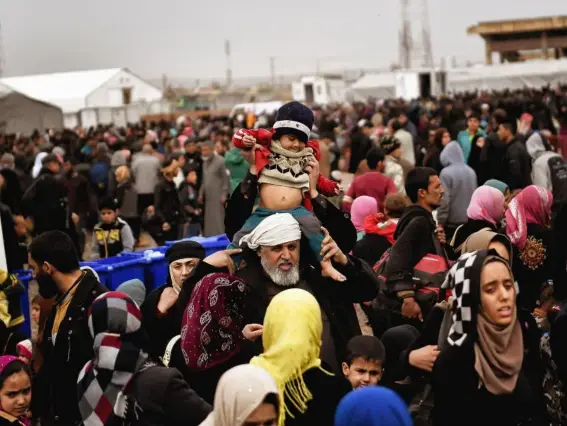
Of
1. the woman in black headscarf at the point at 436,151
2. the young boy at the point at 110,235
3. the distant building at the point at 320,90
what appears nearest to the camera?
the young boy at the point at 110,235

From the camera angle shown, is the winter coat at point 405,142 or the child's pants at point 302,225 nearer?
the child's pants at point 302,225

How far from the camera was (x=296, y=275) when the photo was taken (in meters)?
5.87

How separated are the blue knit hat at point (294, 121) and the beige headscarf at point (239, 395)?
2248mm

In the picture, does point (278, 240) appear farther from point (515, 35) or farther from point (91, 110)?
point (515, 35)

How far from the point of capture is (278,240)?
5.79 m

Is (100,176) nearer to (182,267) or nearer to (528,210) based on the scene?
(528,210)

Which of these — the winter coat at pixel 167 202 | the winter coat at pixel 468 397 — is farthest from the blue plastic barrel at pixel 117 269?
the winter coat at pixel 468 397

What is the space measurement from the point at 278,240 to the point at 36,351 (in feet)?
5.21

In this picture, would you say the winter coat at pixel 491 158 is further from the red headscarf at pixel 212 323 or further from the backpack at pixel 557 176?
the red headscarf at pixel 212 323

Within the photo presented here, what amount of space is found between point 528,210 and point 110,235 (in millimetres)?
4552

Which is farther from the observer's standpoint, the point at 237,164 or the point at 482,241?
the point at 237,164

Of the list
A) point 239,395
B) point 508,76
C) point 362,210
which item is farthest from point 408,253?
point 508,76

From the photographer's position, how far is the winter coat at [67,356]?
5867mm

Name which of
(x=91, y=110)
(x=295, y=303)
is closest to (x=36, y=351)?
(x=295, y=303)
